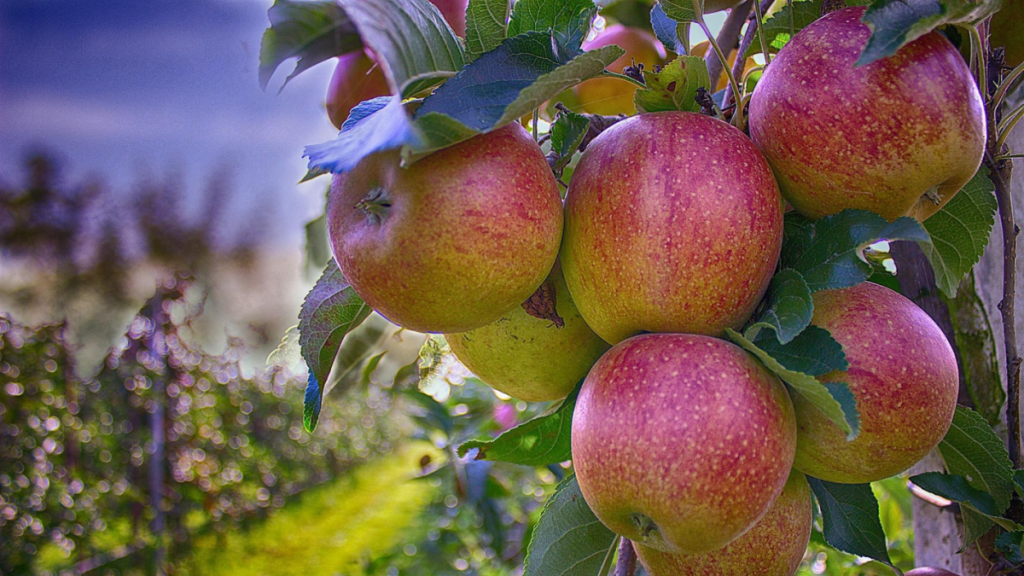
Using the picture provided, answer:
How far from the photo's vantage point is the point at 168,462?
11.4 feet

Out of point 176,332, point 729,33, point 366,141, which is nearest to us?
point 366,141

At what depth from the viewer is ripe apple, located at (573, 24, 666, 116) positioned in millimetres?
1043

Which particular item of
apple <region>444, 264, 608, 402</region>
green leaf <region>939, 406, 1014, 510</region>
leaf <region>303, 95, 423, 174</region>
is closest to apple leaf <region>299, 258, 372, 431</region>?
apple <region>444, 264, 608, 402</region>

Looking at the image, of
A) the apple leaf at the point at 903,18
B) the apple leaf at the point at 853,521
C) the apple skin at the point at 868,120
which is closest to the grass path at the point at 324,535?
the apple leaf at the point at 853,521

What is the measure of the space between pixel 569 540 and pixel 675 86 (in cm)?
44

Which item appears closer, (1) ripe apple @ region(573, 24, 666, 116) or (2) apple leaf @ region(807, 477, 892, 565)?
(2) apple leaf @ region(807, 477, 892, 565)

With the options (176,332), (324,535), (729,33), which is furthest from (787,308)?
(324,535)

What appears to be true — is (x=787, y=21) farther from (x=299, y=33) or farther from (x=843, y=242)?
(x=299, y=33)

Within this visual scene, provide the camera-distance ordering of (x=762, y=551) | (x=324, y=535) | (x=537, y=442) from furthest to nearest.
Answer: (x=324, y=535) < (x=537, y=442) < (x=762, y=551)

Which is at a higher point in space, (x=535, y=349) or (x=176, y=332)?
(x=535, y=349)

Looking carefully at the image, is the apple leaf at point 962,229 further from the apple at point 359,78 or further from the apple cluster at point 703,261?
the apple at point 359,78

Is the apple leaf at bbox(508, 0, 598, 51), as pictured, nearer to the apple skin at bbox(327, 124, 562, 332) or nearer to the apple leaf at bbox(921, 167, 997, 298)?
the apple skin at bbox(327, 124, 562, 332)

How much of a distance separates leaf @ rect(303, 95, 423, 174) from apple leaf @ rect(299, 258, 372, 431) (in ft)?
0.73

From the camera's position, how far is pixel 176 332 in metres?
2.87
